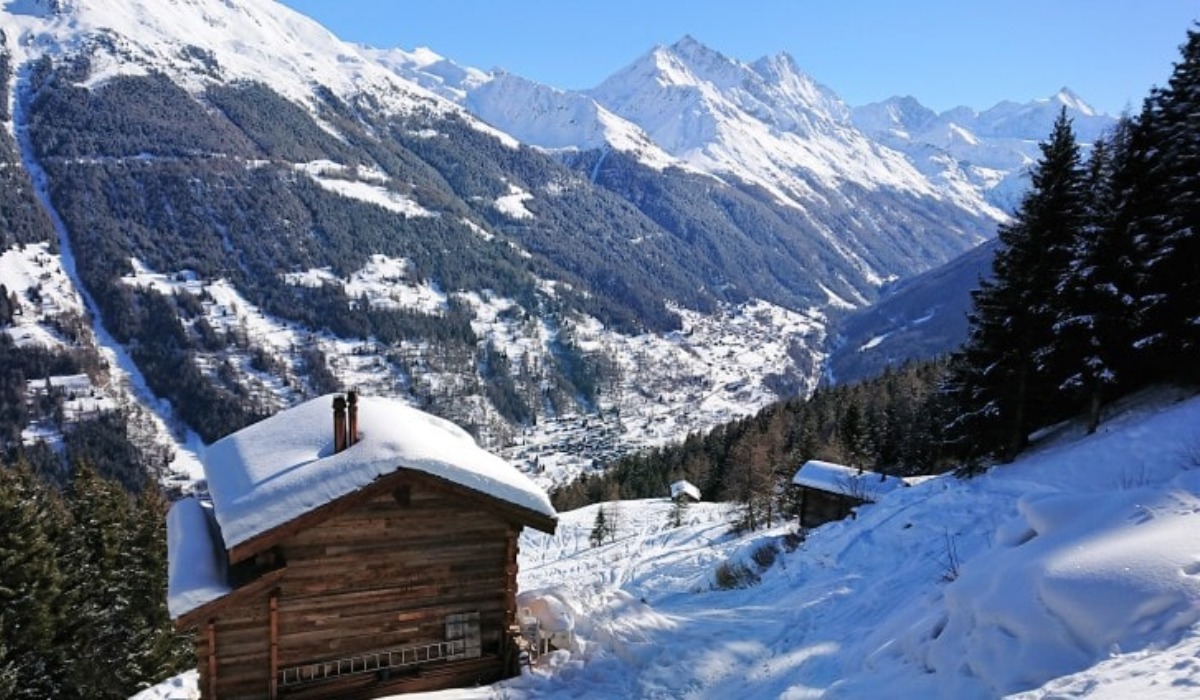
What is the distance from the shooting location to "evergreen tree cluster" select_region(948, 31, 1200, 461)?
23828mm

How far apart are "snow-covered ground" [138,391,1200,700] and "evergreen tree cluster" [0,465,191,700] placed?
10.2 m

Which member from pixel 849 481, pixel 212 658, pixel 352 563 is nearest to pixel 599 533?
pixel 849 481

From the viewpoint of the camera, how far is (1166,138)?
984 inches

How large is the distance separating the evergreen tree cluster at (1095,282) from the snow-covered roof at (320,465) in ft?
66.7

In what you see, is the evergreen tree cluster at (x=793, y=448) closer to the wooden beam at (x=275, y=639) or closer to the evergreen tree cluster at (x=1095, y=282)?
the evergreen tree cluster at (x=1095, y=282)

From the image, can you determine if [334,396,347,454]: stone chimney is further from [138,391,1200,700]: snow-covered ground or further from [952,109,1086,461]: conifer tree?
[952,109,1086,461]: conifer tree

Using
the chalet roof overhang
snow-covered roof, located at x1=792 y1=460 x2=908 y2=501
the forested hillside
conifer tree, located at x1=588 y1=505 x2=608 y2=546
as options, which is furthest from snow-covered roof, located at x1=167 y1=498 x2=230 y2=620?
conifer tree, located at x1=588 y1=505 x2=608 y2=546

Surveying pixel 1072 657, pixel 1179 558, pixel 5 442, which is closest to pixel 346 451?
pixel 1072 657

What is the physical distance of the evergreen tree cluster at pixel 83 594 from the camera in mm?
28984

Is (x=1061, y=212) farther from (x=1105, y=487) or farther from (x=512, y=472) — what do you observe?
(x=512, y=472)

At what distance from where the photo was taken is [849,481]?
3186 centimetres

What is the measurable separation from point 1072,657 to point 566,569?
119 feet

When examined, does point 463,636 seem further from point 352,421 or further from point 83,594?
point 83,594

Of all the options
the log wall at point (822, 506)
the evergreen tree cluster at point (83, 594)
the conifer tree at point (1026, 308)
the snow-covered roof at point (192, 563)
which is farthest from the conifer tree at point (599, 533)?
the snow-covered roof at point (192, 563)
